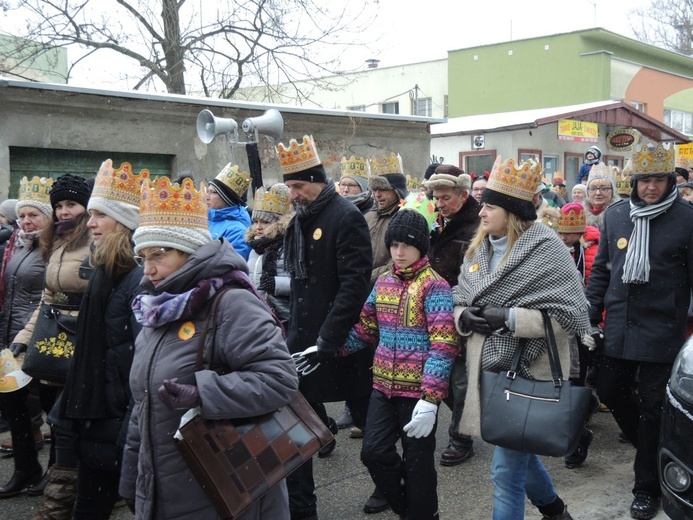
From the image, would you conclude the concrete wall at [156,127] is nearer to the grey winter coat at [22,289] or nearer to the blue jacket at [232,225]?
the blue jacket at [232,225]

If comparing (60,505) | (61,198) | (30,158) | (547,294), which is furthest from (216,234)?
(30,158)

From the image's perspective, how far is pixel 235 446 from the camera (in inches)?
105

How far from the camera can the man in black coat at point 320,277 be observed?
171 inches

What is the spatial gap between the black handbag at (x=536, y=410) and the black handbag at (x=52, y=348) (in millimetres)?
2283

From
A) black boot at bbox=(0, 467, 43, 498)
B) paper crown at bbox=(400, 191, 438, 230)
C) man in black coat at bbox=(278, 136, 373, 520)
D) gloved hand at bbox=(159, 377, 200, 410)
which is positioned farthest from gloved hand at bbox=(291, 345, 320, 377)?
black boot at bbox=(0, 467, 43, 498)

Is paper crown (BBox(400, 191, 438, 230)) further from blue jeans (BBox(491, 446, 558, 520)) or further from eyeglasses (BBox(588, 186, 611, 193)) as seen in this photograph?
blue jeans (BBox(491, 446, 558, 520))

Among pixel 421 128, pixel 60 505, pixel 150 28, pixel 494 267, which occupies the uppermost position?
pixel 150 28

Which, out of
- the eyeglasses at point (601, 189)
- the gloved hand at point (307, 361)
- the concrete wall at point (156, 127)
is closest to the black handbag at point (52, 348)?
the gloved hand at point (307, 361)

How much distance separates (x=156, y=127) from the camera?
452 inches

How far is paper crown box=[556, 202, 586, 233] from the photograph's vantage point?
6188mm

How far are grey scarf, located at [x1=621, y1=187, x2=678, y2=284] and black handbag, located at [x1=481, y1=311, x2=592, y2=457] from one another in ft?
3.87

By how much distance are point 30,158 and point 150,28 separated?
825 centimetres

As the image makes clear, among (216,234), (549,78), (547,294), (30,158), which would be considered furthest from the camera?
(549,78)

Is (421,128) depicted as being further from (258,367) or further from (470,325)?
(258,367)
